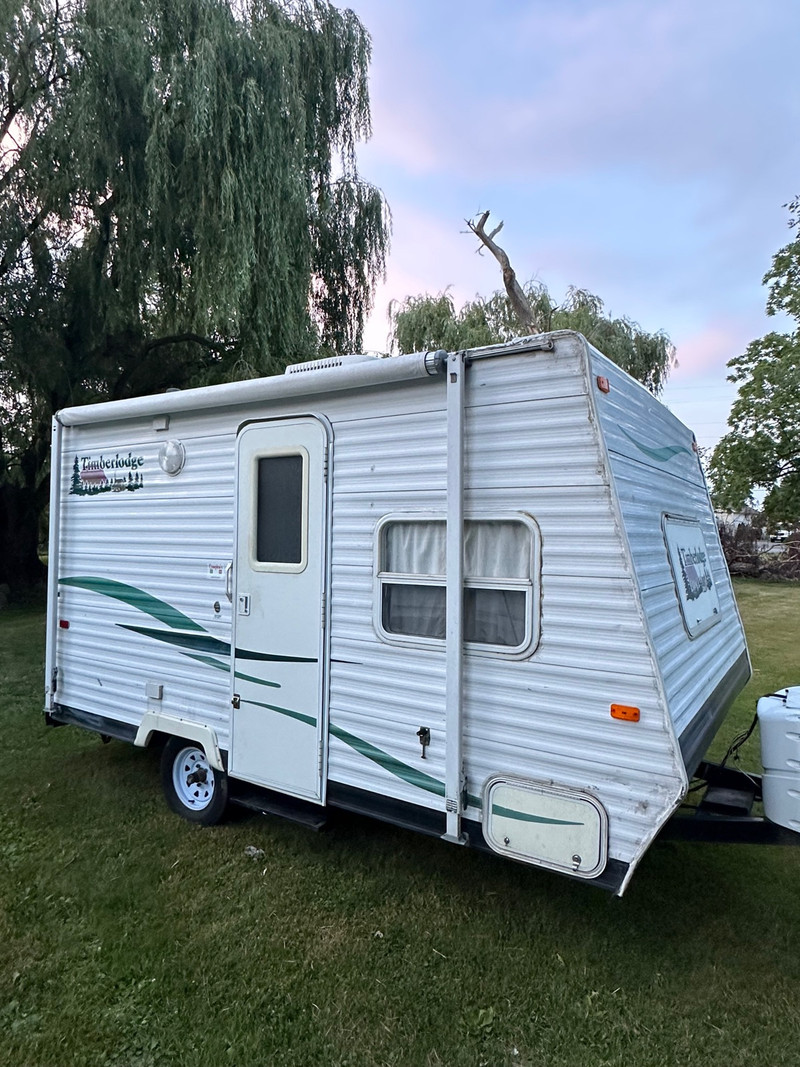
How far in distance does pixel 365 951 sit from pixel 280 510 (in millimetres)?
2221

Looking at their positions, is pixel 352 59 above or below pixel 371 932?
above

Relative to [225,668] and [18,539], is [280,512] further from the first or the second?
[18,539]

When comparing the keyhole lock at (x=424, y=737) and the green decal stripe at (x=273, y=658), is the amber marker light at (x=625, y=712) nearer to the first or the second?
the keyhole lock at (x=424, y=737)

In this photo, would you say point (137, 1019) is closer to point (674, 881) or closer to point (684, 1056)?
point (684, 1056)

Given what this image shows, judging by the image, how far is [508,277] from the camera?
17047 mm

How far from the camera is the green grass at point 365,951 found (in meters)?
2.70

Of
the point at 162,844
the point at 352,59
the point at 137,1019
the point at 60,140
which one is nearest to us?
the point at 137,1019

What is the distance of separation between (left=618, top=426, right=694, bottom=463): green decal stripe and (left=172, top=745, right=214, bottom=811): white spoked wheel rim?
10.3 ft

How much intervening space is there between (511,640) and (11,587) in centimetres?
1538

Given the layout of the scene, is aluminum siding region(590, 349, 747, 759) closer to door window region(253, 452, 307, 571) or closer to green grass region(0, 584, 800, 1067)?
green grass region(0, 584, 800, 1067)

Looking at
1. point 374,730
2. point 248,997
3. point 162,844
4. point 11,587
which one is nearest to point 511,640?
point 374,730

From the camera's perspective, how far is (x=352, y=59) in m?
11.4

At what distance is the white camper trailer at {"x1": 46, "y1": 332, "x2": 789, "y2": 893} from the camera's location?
110 inches

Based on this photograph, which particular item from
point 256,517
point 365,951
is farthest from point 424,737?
point 256,517
